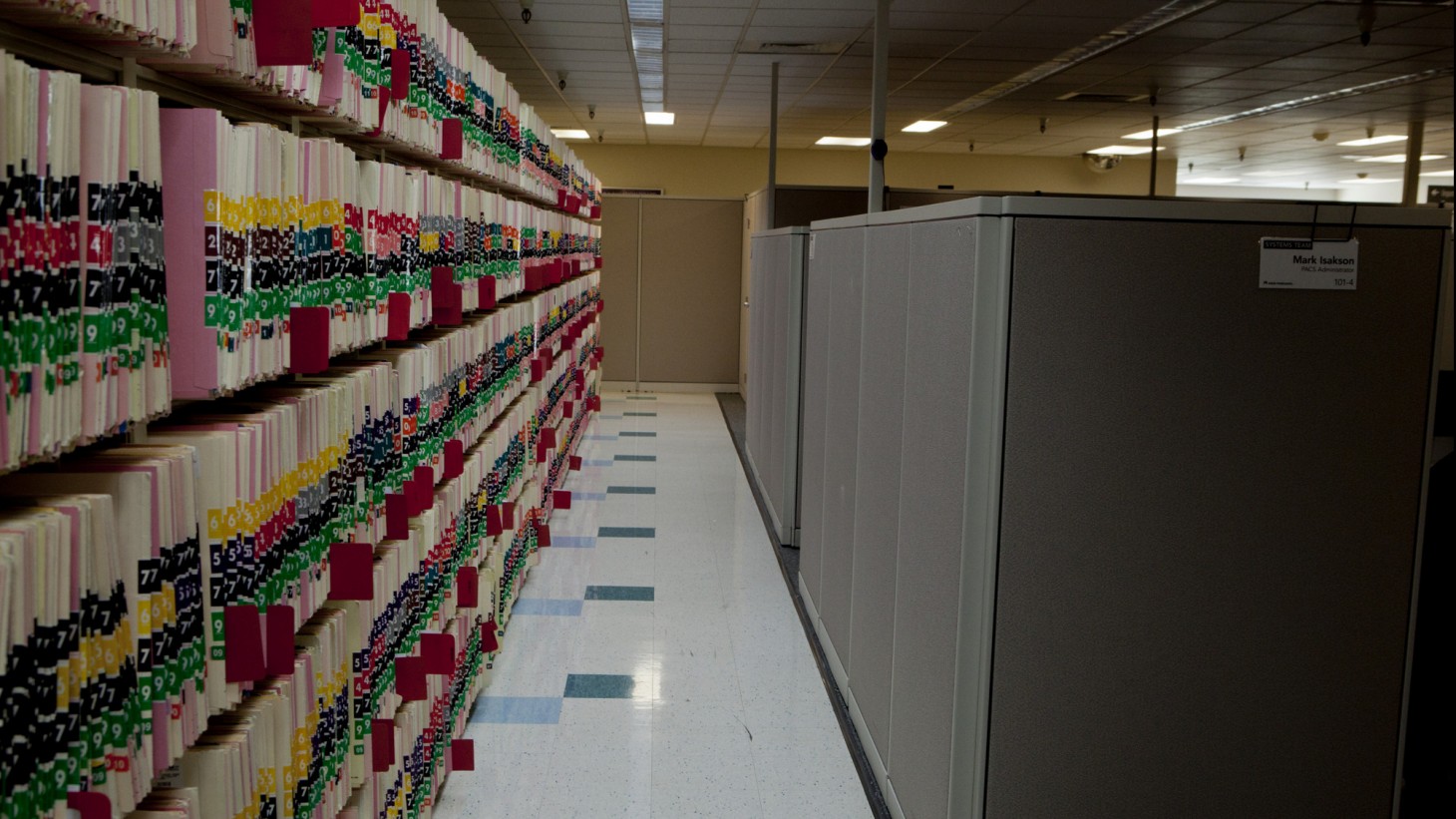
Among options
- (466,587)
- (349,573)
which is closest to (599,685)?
(466,587)

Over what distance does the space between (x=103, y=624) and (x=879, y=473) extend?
216 cm

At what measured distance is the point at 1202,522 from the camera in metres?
2.11

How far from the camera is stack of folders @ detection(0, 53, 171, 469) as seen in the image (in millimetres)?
1031

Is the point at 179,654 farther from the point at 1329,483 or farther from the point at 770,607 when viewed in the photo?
the point at 770,607

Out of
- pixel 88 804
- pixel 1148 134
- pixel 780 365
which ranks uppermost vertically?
pixel 1148 134

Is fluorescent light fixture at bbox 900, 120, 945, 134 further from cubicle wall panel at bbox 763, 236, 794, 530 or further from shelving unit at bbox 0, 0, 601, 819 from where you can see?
shelving unit at bbox 0, 0, 601, 819

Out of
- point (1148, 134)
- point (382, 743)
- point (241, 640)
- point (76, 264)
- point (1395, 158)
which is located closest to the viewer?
point (76, 264)

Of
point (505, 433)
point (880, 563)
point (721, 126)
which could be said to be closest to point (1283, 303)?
point (880, 563)

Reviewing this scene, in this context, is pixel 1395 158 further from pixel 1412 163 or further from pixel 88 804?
pixel 88 804

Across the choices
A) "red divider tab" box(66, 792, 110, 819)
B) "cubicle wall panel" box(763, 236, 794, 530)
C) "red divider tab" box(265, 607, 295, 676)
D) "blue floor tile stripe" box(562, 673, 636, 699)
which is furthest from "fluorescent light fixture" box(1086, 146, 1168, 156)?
"red divider tab" box(66, 792, 110, 819)

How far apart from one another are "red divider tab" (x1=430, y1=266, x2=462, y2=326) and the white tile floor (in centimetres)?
123

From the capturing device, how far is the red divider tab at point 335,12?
5.75 feet

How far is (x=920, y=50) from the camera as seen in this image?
8.31 m

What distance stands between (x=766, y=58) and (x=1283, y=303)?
716cm
